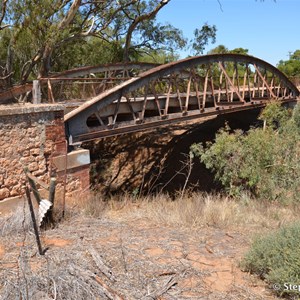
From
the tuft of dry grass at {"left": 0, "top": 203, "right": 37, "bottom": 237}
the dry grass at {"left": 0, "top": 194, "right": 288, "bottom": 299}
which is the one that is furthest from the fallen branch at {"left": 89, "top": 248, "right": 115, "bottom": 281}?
the tuft of dry grass at {"left": 0, "top": 203, "right": 37, "bottom": 237}

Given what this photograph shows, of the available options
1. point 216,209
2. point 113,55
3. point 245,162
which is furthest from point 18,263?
point 113,55

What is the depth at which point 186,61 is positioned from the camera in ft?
44.3

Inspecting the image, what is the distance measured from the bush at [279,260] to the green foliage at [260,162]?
618 cm

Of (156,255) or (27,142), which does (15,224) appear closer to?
(27,142)

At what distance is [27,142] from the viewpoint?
8680 millimetres

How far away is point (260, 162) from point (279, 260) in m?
7.26

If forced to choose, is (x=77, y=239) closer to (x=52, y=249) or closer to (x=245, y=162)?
(x=52, y=249)

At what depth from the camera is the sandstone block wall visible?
27.2ft

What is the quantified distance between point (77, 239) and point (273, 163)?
24.6 feet

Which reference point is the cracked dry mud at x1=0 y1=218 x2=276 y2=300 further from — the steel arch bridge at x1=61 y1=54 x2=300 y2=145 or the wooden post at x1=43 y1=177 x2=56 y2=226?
the steel arch bridge at x1=61 y1=54 x2=300 y2=145

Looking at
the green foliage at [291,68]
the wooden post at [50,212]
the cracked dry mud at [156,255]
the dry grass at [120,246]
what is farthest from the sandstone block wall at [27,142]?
the green foliage at [291,68]

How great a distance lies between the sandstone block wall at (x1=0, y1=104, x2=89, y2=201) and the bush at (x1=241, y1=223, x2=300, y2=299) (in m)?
5.45

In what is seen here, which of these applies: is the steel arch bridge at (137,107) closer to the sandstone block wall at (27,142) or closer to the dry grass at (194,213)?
the sandstone block wall at (27,142)

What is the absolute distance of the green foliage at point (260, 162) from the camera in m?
11.5
